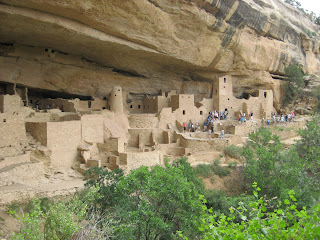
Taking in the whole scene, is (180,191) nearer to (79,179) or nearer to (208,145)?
(79,179)

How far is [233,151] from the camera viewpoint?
50.9 feet

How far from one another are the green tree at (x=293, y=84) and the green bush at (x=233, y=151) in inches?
349

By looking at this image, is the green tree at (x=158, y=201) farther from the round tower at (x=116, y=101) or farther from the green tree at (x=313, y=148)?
the round tower at (x=116, y=101)

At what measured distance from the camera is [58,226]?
5227 mm

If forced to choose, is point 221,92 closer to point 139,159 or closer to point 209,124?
point 209,124

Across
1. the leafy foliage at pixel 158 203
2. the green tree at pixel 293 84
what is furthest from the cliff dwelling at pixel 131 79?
the leafy foliage at pixel 158 203

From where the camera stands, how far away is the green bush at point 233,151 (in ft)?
50.9

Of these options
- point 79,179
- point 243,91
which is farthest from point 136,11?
point 243,91

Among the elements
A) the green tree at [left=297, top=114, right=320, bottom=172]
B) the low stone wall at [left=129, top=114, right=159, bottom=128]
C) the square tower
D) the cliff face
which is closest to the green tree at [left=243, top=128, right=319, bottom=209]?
the green tree at [left=297, top=114, right=320, bottom=172]

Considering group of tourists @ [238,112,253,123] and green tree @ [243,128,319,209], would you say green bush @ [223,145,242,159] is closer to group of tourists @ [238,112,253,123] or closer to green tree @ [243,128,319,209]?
green tree @ [243,128,319,209]

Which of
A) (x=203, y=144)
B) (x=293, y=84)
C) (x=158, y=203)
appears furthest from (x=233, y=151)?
(x=293, y=84)

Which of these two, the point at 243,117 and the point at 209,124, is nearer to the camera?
the point at 209,124

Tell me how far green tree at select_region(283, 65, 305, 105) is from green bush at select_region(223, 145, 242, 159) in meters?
8.87

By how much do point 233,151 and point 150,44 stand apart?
21.8 ft
